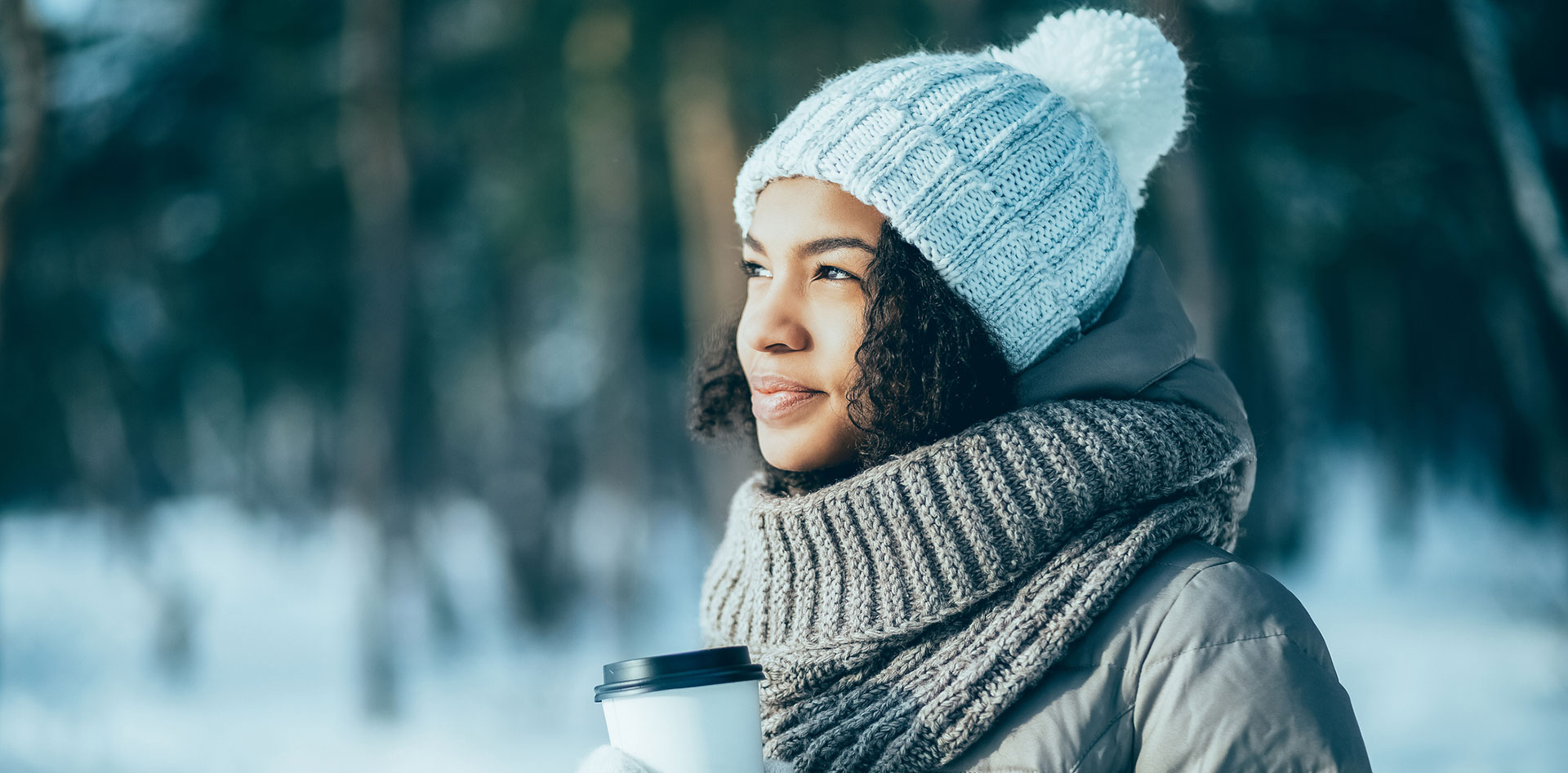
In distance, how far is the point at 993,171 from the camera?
166 cm

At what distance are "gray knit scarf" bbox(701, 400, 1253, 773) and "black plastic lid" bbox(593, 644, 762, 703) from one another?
298 mm

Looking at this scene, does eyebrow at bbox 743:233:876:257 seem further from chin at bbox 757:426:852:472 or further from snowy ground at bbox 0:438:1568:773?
snowy ground at bbox 0:438:1568:773

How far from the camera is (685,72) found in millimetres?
9375

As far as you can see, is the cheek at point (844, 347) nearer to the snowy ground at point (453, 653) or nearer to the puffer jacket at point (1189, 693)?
the puffer jacket at point (1189, 693)

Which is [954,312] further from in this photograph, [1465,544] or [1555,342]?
[1465,544]

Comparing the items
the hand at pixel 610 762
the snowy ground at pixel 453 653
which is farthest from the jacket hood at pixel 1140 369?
the snowy ground at pixel 453 653

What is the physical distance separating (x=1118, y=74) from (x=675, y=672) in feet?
4.09

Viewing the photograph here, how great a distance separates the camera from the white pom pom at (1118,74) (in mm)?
1842

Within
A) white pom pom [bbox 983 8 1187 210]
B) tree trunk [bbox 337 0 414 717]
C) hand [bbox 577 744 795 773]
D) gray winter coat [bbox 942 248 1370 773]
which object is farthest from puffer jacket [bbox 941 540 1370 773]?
tree trunk [bbox 337 0 414 717]

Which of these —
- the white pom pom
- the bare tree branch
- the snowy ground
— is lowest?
the snowy ground

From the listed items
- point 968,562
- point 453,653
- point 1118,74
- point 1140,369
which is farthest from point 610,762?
point 453,653

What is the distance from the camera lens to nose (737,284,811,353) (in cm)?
168

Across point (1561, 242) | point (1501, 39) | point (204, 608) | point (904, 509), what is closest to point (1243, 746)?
point (904, 509)

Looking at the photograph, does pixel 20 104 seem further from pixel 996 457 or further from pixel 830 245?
pixel 996 457
